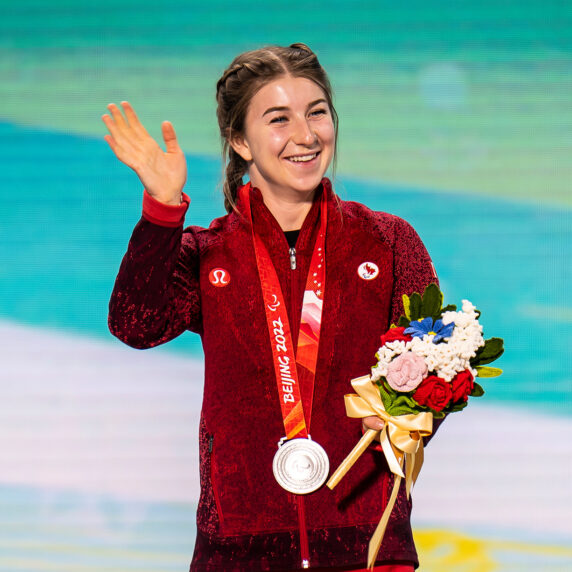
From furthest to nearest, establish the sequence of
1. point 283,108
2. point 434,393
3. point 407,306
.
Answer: point 283,108
point 407,306
point 434,393

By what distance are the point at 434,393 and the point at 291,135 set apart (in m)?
0.65

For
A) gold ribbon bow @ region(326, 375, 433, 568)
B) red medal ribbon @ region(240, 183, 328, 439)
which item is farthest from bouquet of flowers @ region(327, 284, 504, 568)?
red medal ribbon @ region(240, 183, 328, 439)

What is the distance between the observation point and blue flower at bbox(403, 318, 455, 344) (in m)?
2.04

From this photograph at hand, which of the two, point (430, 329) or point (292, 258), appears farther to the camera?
point (292, 258)

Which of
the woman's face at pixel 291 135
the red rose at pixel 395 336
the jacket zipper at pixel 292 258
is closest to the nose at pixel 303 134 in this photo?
the woman's face at pixel 291 135

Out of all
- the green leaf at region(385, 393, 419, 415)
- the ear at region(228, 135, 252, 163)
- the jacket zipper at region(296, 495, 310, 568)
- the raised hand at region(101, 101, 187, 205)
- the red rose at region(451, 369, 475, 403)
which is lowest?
the jacket zipper at region(296, 495, 310, 568)

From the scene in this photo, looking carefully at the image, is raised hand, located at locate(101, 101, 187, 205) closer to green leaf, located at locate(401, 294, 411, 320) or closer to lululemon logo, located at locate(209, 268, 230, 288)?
lululemon logo, located at locate(209, 268, 230, 288)

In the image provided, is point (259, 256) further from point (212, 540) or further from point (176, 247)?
point (212, 540)

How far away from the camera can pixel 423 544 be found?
3990 millimetres

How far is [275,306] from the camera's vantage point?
7.33ft

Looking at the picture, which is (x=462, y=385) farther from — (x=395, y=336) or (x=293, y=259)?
(x=293, y=259)

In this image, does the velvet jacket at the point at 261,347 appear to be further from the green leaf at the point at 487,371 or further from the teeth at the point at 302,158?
the green leaf at the point at 487,371

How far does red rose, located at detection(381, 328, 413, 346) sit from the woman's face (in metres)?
0.39

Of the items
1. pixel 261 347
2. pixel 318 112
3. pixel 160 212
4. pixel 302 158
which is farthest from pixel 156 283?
pixel 318 112
